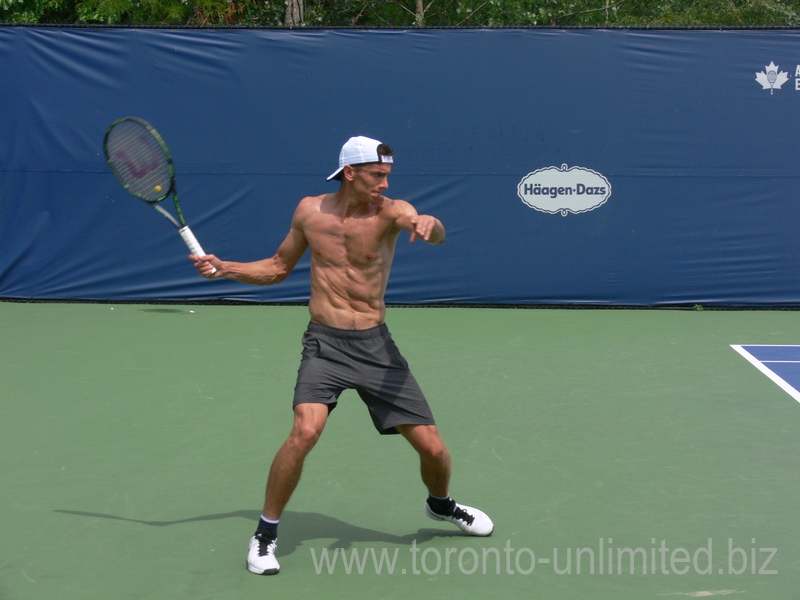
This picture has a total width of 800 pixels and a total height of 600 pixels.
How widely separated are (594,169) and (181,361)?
4.77m

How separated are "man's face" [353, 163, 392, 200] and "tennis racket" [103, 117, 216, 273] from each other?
3.66 feet

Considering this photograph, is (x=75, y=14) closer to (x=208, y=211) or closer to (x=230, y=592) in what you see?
(x=208, y=211)

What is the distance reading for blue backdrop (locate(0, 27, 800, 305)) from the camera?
9.71 meters

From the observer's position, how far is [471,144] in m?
9.83

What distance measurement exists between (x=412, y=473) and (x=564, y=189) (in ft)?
18.0

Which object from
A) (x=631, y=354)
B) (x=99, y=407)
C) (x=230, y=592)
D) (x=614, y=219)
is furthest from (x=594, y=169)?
(x=230, y=592)

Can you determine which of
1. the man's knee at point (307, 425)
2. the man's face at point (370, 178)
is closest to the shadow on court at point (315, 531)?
the man's knee at point (307, 425)

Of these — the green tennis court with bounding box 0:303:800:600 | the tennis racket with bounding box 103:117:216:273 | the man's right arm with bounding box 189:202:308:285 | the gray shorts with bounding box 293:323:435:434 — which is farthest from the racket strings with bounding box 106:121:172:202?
the green tennis court with bounding box 0:303:800:600

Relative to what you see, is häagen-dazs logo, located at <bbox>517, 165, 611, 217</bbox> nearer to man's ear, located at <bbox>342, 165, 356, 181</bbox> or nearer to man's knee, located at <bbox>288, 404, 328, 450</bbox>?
man's ear, located at <bbox>342, 165, 356, 181</bbox>

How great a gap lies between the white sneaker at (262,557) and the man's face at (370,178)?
1.50 metres

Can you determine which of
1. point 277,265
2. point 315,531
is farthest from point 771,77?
point 315,531

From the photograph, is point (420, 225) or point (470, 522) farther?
point (470, 522)

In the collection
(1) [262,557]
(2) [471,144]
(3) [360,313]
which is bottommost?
(1) [262,557]

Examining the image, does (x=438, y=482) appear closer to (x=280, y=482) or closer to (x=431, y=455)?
(x=431, y=455)
